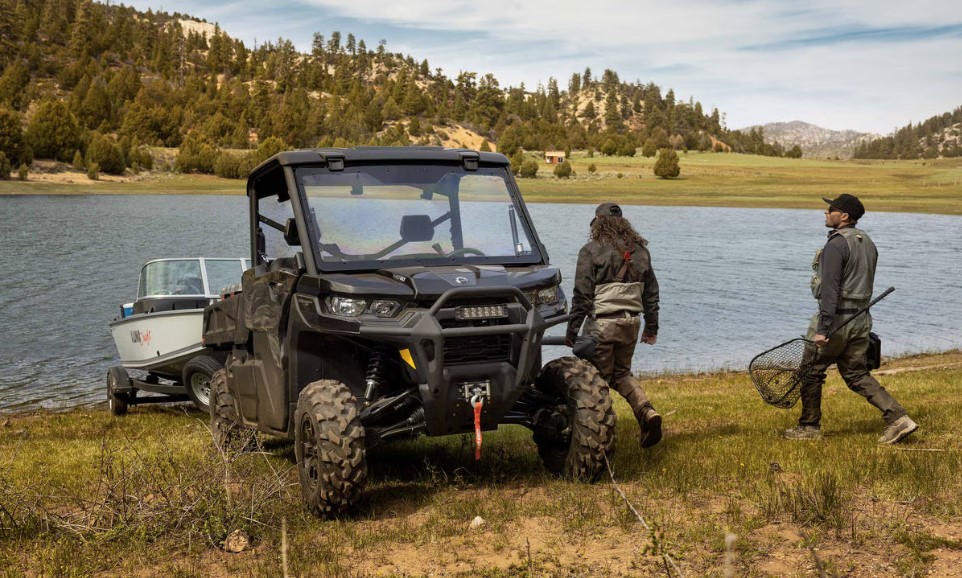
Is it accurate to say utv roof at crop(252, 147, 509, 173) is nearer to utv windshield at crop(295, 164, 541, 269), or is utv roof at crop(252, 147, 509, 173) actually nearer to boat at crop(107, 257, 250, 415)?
utv windshield at crop(295, 164, 541, 269)

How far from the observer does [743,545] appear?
5.77 m

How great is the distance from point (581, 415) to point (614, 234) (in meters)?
2.02

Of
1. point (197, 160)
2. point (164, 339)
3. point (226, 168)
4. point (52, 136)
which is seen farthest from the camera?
point (197, 160)

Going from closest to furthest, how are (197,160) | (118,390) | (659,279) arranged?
(118,390)
(659,279)
(197,160)

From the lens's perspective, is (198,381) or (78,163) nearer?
(198,381)

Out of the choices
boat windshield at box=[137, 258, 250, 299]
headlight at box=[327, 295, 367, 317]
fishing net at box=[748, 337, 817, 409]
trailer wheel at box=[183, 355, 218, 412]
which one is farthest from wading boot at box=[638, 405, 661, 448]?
boat windshield at box=[137, 258, 250, 299]

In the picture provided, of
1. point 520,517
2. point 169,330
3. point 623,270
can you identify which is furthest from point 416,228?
point 169,330

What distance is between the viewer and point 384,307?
21.9 feet

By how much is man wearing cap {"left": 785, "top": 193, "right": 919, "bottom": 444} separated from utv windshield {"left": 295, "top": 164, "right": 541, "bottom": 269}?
9.15ft

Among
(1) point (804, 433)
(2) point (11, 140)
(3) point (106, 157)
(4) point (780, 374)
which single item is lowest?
(1) point (804, 433)

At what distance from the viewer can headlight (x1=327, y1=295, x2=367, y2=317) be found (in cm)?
667

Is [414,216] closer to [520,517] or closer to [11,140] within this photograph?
[520,517]

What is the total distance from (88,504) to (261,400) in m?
1.56

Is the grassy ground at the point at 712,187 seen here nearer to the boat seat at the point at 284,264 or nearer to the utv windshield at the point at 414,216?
the utv windshield at the point at 414,216
